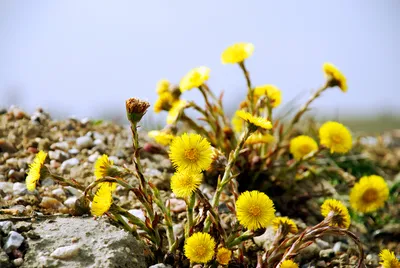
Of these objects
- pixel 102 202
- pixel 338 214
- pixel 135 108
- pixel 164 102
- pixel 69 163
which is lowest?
pixel 338 214

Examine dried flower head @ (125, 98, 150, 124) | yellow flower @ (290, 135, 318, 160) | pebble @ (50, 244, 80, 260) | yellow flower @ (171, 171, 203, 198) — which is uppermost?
dried flower head @ (125, 98, 150, 124)

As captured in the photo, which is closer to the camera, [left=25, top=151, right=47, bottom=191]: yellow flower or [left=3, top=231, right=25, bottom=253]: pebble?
[left=3, top=231, right=25, bottom=253]: pebble

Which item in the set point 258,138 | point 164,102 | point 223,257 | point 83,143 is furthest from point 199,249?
point 83,143

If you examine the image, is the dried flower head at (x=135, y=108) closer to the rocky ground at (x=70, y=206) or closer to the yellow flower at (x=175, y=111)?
the rocky ground at (x=70, y=206)

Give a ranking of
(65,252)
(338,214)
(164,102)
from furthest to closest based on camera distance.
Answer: (164,102) < (338,214) < (65,252)

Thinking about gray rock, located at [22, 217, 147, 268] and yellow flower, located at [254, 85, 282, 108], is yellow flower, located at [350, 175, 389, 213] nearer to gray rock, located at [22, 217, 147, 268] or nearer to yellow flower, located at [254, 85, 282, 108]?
yellow flower, located at [254, 85, 282, 108]

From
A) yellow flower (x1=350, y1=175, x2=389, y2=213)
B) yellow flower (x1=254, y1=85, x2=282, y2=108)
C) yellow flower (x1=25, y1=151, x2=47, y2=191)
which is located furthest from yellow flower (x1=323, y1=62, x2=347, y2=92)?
yellow flower (x1=25, y1=151, x2=47, y2=191)

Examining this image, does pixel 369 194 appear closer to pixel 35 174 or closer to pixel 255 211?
pixel 255 211
